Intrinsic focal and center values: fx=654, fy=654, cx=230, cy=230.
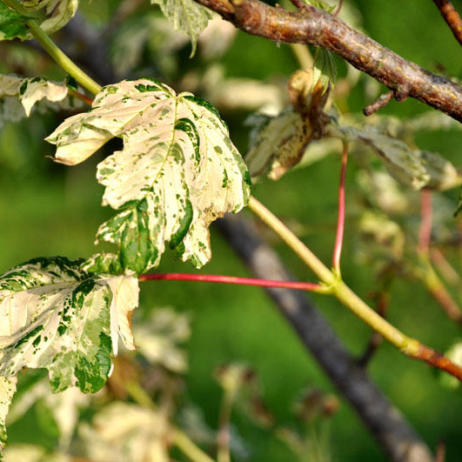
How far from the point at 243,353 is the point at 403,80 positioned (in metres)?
2.46

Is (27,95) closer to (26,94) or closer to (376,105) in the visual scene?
(26,94)

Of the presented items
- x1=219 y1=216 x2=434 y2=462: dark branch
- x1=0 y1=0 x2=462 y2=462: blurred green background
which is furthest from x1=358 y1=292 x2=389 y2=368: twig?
x1=0 y1=0 x2=462 y2=462: blurred green background

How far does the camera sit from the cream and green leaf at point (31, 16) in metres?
0.54

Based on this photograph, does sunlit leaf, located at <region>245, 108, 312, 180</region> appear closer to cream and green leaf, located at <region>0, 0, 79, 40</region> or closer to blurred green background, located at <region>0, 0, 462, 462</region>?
cream and green leaf, located at <region>0, 0, 79, 40</region>

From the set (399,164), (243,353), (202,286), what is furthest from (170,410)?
(202,286)

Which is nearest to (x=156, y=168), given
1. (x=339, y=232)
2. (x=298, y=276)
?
(x=339, y=232)

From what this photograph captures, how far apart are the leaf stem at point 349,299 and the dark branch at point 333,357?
13.9 inches

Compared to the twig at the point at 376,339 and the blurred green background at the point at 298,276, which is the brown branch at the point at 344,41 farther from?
the blurred green background at the point at 298,276

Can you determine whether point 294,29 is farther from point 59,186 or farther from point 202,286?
point 59,186

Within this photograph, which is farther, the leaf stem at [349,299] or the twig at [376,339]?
the twig at [376,339]

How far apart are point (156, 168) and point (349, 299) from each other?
0.24 metres

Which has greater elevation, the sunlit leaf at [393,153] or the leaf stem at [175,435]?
the sunlit leaf at [393,153]

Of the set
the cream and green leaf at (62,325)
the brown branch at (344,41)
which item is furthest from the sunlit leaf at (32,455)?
the brown branch at (344,41)

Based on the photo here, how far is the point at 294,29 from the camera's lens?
0.48m
